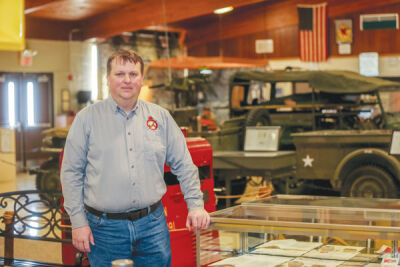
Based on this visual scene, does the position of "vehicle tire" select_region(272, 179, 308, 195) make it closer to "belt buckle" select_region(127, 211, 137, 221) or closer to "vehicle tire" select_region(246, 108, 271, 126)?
"vehicle tire" select_region(246, 108, 271, 126)

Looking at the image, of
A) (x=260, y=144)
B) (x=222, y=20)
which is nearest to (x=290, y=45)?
(x=222, y=20)

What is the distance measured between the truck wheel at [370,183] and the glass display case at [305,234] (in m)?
4.20

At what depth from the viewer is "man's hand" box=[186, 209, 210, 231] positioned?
2.62 m

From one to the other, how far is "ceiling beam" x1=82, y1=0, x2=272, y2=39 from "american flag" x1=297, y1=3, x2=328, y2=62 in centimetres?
332

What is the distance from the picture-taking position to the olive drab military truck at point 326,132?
301 inches

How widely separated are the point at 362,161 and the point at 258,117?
2.51m

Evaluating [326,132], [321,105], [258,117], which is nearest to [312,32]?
[321,105]

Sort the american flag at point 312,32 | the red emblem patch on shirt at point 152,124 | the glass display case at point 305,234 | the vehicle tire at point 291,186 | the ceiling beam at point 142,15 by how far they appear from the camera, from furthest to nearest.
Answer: the american flag at point 312,32 → the ceiling beam at point 142,15 → the vehicle tire at point 291,186 → the red emblem patch on shirt at point 152,124 → the glass display case at point 305,234

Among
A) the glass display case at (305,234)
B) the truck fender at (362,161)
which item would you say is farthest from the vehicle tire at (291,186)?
the glass display case at (305,234)

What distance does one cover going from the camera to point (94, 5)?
50.9ft

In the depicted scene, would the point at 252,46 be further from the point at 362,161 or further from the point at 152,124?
the point at 152,124

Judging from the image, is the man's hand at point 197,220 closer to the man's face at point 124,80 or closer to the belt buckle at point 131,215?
the belt buckle at point 131,215

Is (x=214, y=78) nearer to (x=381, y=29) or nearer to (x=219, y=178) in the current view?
(x=381, y=29)

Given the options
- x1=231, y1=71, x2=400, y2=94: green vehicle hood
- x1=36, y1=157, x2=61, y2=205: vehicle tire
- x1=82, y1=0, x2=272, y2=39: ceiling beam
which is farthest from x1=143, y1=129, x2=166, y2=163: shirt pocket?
x1=82, y1=0, x2=272, y2=39: ceiling beam
